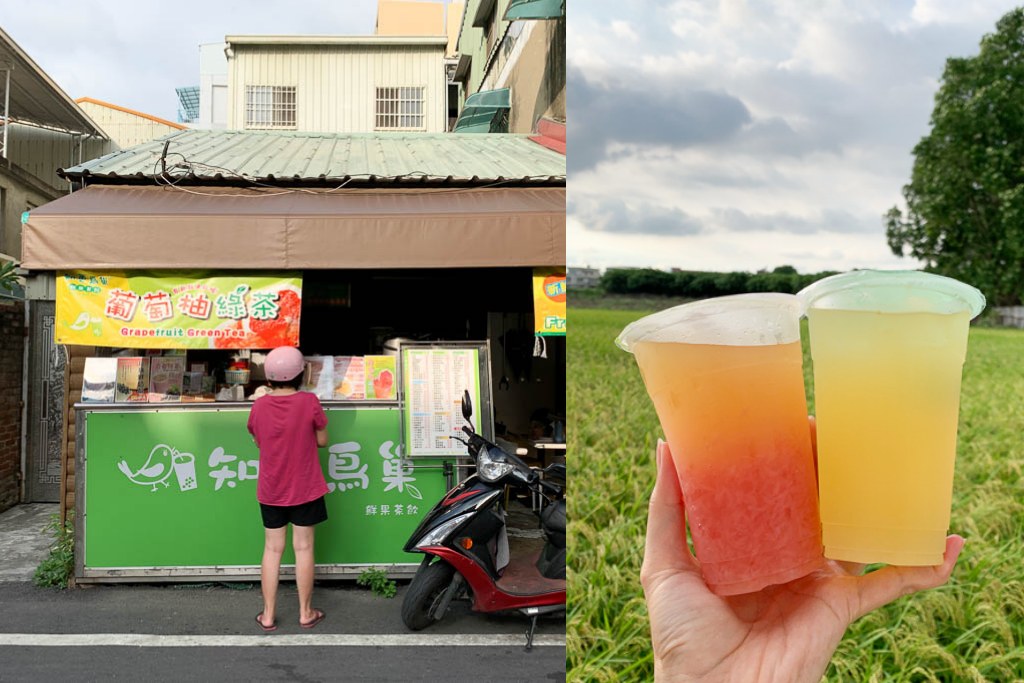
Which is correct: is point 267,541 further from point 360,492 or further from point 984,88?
point 984,88

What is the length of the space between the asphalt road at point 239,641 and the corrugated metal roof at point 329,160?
237 centimetres

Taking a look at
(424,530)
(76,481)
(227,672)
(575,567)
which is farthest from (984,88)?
(76,481)

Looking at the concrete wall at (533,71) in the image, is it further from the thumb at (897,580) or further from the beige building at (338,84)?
the thumb at (897,580)

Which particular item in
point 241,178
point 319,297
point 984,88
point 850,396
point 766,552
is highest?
point 984,88

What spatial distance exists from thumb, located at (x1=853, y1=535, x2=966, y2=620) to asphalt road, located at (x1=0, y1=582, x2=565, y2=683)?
94.2 inches

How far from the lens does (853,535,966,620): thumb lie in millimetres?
1428

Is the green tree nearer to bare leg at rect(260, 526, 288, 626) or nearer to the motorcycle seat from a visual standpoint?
the motorcycle seat

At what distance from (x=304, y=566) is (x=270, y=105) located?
444 inches

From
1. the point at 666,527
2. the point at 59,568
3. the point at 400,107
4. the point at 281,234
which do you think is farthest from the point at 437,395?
the point at 400,107

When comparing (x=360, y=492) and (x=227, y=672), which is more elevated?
(x=360, y=492)

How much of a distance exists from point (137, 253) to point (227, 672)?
87.0 inches

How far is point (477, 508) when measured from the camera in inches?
152

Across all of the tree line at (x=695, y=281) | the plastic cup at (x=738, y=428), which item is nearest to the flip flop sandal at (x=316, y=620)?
the tree line at (x=695, y=281)

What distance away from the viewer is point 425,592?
390 cm
